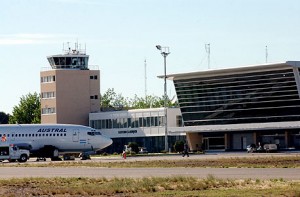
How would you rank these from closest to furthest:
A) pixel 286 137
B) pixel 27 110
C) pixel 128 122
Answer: pixel 286 137 → pixel 128 122 → pixel 27 110

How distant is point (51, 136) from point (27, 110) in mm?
77870

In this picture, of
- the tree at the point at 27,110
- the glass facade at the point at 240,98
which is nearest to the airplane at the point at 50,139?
the glass facade at the point at 240,98

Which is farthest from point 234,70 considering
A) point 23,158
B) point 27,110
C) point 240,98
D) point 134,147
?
point 27,110

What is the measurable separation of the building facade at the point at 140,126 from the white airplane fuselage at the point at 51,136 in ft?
89.4

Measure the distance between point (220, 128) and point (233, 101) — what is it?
4524 millimetres

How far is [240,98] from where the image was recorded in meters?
123

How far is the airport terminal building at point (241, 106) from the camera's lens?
116188mm

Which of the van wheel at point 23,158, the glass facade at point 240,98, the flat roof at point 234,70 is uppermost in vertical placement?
the flat roof at point 234,70

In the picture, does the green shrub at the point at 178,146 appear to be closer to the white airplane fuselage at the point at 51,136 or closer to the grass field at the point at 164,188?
the white airplane fuselage at the point at 51,136

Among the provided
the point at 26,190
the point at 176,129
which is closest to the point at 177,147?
the point at 176,129

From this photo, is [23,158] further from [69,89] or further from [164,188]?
[164,188]

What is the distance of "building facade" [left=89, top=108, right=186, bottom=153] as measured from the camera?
135625 mm

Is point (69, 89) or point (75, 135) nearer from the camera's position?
point (75, 135)

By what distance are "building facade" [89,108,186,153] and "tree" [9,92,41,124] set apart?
38.0 m
